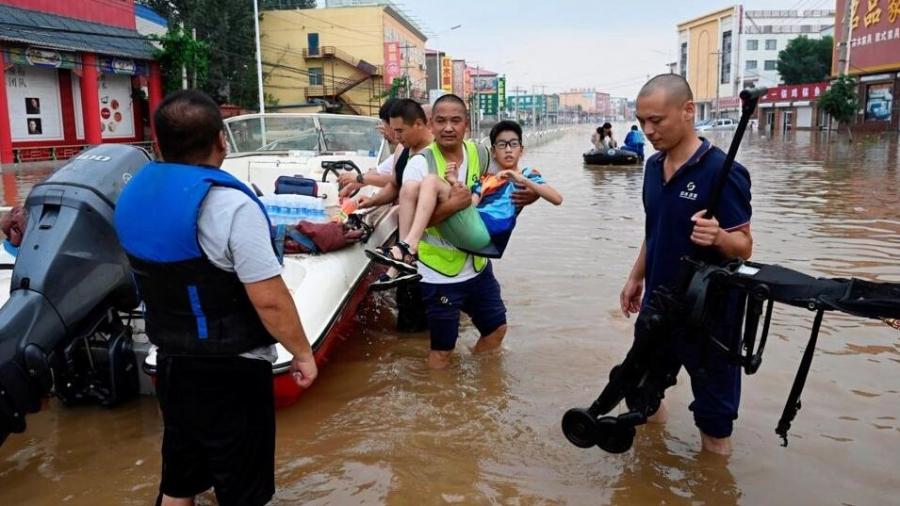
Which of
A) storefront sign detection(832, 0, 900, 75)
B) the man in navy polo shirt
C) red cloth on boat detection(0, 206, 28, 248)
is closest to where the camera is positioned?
the man in navy polo shirt

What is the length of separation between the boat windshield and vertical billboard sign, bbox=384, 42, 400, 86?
155 feet

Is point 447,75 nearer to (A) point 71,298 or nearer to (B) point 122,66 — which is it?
(B) point 122,66

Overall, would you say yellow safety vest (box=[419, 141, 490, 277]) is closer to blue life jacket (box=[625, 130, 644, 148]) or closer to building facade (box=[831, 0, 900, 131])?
blue life jacket (box=[625, 130, 644, 148])

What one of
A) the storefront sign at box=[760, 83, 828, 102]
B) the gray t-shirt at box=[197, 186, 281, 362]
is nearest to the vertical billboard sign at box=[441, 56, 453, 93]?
the storefront sign at box=[760, 83, 828, 102]

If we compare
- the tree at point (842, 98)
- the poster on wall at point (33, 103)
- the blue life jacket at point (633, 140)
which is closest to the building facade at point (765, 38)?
the tree at point (842, 98)

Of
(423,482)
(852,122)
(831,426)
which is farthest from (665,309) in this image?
(852,122)

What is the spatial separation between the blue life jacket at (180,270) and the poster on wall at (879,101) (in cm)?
5162

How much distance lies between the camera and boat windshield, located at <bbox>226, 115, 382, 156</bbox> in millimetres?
7922

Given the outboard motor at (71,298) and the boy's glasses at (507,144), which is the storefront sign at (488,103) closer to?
the boy's glasses at (507,144)

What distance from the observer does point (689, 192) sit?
3.16 meters

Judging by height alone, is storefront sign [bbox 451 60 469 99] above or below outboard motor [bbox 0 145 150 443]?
above

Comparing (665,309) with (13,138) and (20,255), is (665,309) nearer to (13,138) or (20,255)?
(20,255)

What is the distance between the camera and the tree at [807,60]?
73812mm

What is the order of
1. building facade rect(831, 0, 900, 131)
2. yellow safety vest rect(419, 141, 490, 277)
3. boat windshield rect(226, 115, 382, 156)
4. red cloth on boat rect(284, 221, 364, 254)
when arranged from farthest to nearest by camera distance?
building facade rect(831, 0, 900, 131), boat windshield rect(226, 115, 382, 156), red cloth on boat rect(284, 221, 364, 254), yellow safety vest rect(419, 141, 490, 277)
